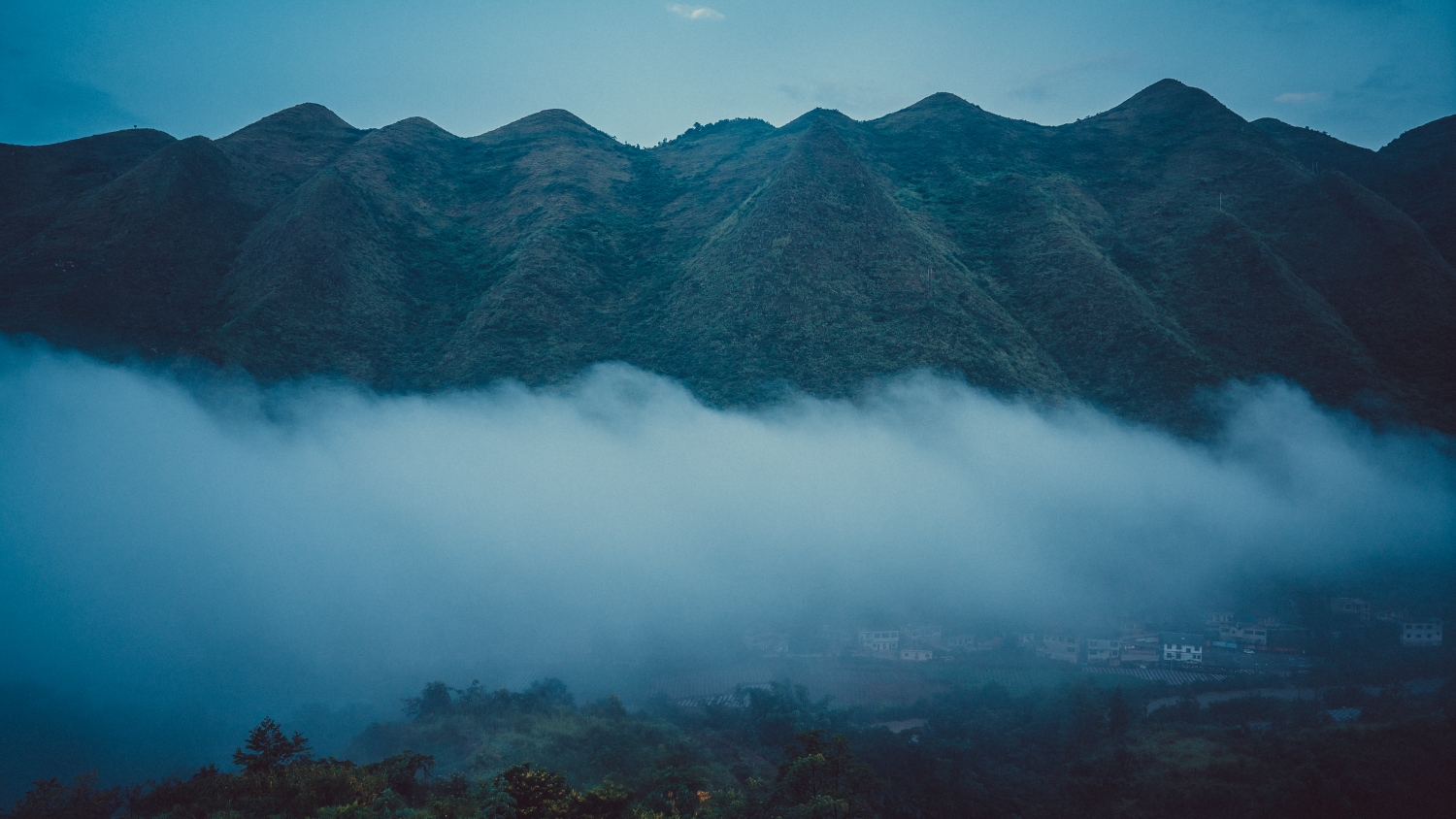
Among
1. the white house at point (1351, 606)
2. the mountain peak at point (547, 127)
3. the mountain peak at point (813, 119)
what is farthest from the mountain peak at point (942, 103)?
the white house at point (1351, 606)

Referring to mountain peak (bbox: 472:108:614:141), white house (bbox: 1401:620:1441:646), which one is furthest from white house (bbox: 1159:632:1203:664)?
mountain peak (bbox: 472:108:614:141)

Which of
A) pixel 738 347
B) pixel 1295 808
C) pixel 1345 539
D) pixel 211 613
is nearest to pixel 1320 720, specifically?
pixel 1295 808

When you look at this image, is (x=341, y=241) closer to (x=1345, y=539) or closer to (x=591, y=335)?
(x=591, y=335)

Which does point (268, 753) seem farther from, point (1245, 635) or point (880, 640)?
point (1245, 635)

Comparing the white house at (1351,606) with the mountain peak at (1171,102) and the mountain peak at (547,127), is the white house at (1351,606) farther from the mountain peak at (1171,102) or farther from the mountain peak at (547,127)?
the mountain peak at (547,127)

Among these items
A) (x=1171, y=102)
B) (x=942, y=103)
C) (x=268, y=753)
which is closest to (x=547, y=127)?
(x=942, y=103)

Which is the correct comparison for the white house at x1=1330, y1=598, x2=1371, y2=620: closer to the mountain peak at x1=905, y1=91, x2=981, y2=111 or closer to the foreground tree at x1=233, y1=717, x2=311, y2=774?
the foreground tree at x1=233, y1=717, x2=311, y2=774
